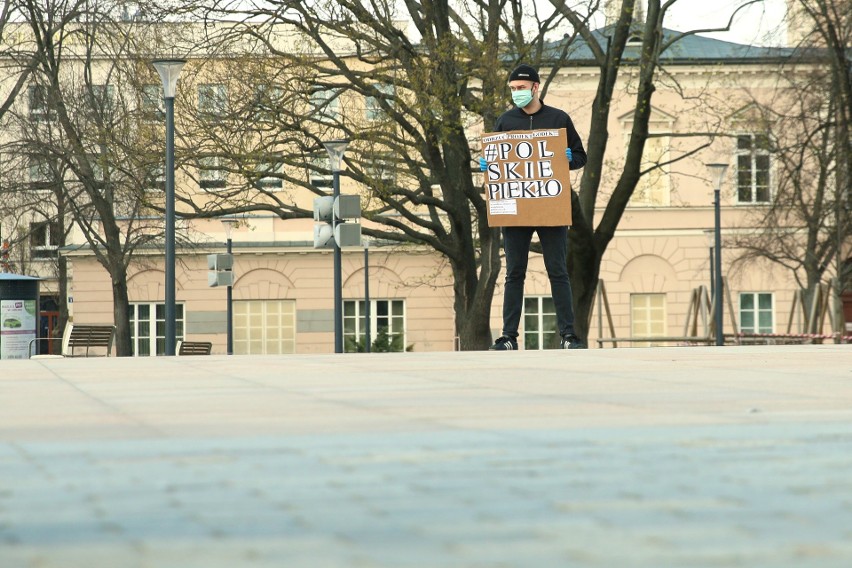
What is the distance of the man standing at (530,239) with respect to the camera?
37.9 feet

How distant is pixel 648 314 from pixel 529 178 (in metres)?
36.7

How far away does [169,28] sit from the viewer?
81.7 feet

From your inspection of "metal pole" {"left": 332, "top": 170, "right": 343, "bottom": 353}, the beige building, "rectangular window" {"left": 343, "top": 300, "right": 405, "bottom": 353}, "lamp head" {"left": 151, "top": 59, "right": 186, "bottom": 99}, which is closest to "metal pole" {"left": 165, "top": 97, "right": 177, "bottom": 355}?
"lamp head" {"left": 151, "top": 59, "right": 186, "bottom": 99}

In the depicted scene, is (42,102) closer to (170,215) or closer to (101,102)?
(101,102)

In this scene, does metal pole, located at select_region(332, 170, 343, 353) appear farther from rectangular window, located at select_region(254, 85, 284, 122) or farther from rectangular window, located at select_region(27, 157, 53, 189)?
rectangular window, located at select_region(27, 157, 53, 189)

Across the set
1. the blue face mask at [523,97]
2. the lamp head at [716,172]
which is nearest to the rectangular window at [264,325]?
the lamp head at [716,172]

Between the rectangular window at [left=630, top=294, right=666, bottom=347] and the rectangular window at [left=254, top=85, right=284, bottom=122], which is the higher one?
the rectangular window at [left=254, top=85, right=284, bottom=122]

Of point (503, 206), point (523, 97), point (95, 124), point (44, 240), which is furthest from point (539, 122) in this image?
point (44, 240)

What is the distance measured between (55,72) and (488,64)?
12.9 meters

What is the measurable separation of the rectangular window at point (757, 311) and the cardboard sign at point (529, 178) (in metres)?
37.1

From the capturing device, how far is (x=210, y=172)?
26.6 metres

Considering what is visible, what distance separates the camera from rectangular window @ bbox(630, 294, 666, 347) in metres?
47.9

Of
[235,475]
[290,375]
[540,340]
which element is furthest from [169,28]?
[540,340]

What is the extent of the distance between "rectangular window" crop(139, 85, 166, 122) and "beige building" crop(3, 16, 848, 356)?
18.1 m
